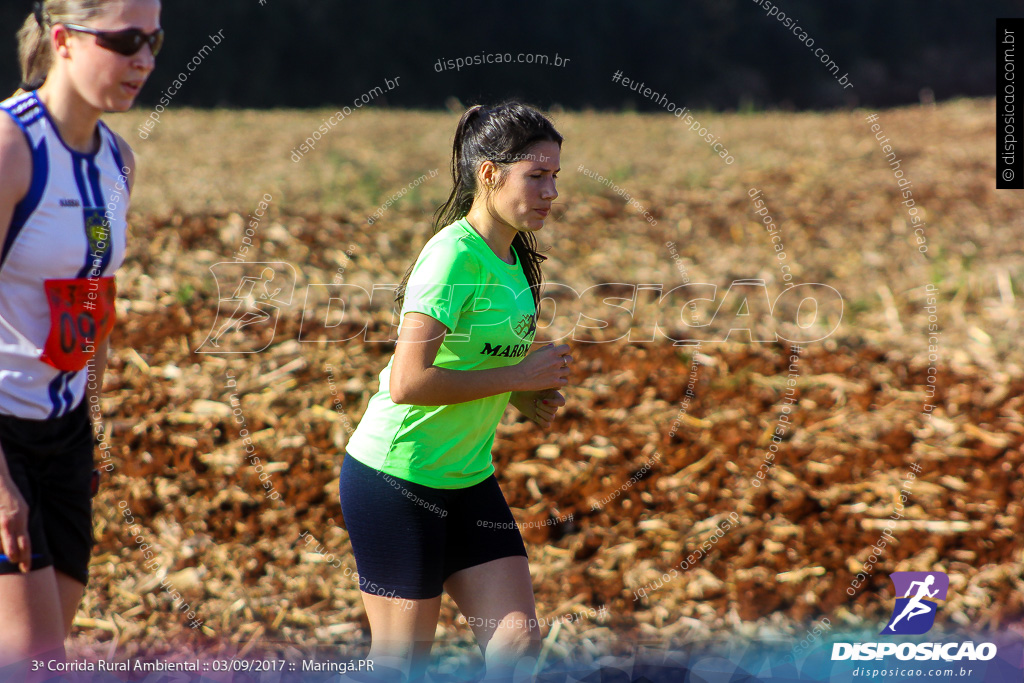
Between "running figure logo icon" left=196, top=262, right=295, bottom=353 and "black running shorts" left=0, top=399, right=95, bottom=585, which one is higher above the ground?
"running figure logo icon" left=196, top=262, right=295, bottom=353

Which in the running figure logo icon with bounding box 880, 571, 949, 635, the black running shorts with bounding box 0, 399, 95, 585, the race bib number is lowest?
the running figure logo icon with bounding box 880, 571, 949, 635

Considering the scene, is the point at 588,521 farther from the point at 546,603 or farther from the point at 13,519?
the point at 13,519

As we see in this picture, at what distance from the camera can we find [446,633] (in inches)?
148

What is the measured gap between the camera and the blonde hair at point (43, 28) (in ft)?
6.54

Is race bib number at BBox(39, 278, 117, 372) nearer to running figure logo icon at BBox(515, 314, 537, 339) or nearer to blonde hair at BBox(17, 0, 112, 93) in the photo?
blonde hair at BBox(17, 0, 112, 93)

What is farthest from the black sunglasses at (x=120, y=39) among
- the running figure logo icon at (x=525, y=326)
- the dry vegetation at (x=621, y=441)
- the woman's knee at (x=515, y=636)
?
the dry vegetation at (x=621, y=441)

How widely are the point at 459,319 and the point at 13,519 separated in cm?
114

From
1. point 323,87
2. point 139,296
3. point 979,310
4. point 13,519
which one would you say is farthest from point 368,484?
point 323,87

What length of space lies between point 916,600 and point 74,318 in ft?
11.9

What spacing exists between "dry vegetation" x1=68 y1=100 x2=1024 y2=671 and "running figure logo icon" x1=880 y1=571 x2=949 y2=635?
0.18 feet

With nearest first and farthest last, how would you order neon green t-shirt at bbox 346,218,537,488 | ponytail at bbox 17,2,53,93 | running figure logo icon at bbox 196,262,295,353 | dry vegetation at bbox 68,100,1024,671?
ponytail at bbox 17,2,53,93, neon green t-shirt at bbox 346,218,537,488, dry vegetation at bbox 68,100,1024,671, running figure logo icon at bbox 196,262,295,353

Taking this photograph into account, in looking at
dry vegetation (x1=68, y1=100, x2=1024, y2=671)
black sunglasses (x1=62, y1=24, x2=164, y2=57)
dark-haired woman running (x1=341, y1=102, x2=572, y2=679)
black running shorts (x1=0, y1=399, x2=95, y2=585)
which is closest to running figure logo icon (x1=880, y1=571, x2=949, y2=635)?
dry vegetation (x1=68, y1=100, x2=1024, y2=671)

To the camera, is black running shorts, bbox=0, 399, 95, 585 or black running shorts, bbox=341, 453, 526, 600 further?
black running shorts, bbox=341, 453, 526, 600

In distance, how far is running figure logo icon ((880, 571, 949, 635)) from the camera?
12.5ft
